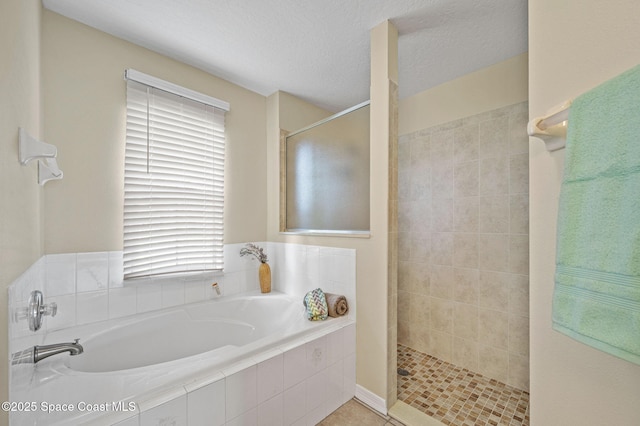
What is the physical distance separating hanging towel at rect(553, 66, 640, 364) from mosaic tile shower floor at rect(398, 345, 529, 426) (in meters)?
1.63

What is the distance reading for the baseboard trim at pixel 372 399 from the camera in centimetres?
170

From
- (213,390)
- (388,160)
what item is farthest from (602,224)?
(213,390)

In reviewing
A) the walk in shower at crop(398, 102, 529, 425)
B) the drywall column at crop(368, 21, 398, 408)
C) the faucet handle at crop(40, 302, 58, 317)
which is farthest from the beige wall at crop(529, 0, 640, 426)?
the faucet handle at crop(40, 302, 58, 317)

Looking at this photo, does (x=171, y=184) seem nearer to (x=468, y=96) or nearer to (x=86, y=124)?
(x=86, y=124)

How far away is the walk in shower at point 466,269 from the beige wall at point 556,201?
1.40m

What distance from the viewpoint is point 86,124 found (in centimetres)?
175

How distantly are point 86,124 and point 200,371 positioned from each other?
1784 millimetres

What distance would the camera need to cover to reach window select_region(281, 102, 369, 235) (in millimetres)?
1969

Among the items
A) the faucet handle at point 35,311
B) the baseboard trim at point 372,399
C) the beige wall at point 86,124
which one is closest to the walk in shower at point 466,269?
the baseboard trim at point 372,399

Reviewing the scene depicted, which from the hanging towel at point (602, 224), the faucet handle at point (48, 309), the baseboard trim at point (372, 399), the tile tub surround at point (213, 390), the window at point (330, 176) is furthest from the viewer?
the window at point (330, 176)

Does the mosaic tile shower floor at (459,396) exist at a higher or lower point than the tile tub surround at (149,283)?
lower

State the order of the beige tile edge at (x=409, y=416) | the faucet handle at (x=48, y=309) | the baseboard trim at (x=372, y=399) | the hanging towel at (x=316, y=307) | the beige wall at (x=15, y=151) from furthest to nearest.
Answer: the hanging towel at (x=316, y=307), the baseboard trim at (x=372, y=399), the beige tile edge at (x=409, y=416), the faucet handle at (x=48, y=309), the beige wall at (x=15, y=151)

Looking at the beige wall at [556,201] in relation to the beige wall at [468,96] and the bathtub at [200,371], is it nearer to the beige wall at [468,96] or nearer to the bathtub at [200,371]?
the bathtub at [200,371]

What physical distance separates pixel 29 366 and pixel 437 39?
2.96 m
